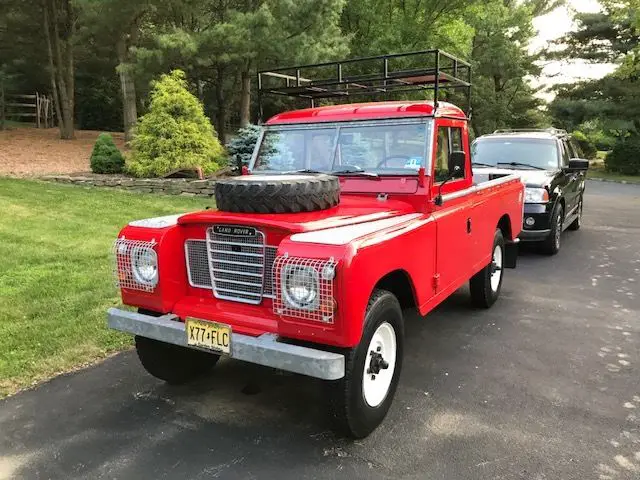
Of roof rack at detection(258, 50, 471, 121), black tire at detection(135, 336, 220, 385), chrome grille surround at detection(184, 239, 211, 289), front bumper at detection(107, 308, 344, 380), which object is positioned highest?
roof rack at detection(258, 50, 471, 121)

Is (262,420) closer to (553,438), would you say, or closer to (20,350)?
(553,438)

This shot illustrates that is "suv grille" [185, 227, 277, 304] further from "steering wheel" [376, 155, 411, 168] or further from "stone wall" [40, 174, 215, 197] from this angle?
"stone wall" [40, 174, 215, 197]

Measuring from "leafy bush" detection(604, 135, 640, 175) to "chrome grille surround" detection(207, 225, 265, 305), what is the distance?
2805 centimetres

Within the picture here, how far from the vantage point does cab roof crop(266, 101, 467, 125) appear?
438 cm

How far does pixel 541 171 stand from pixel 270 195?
6709mm

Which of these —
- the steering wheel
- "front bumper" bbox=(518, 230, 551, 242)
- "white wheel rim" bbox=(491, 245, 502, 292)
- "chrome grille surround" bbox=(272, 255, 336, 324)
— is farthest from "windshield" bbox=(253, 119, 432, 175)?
"front bumper" bbox=(518, 230, 551, 242)

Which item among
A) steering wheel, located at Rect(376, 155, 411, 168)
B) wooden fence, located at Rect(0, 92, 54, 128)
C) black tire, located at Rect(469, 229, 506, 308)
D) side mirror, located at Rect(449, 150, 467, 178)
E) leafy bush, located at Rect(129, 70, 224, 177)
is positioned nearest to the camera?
side mirror, located at Rect(449, 150, 467, 178)

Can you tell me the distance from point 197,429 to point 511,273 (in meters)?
5.36

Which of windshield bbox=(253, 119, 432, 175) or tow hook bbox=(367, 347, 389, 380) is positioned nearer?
tow hook bbox=(367, 347, 389, 380)

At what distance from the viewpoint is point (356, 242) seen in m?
2.99

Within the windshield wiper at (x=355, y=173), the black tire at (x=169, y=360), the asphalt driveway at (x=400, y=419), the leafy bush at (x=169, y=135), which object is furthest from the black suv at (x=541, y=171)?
the leafy bush at (x=169, y=135)

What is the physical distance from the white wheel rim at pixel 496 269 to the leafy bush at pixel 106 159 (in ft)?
35.4

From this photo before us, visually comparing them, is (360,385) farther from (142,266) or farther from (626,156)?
(626,156)

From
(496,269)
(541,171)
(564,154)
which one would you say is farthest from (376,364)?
(564,154)
